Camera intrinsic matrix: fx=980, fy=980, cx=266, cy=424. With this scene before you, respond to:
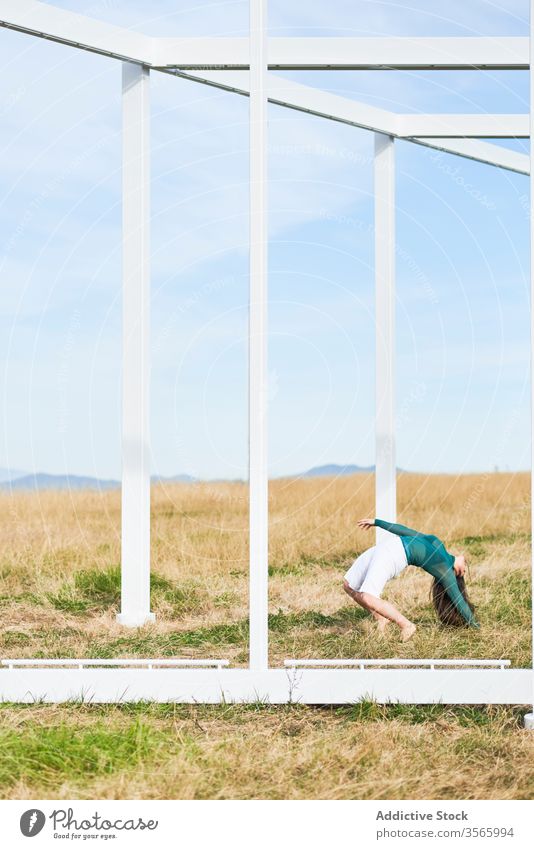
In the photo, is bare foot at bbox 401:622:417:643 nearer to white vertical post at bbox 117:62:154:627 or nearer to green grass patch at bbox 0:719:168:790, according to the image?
white vertical post at bbox 117:62:154:627

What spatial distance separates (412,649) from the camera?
4.63m

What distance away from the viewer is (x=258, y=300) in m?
3.54

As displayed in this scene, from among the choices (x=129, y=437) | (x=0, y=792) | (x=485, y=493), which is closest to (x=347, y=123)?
(x=129, y=437)

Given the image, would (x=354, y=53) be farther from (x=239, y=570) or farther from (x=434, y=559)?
(x=239, y=570)

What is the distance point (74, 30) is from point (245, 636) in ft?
10.9

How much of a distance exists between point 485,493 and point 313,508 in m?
3.36

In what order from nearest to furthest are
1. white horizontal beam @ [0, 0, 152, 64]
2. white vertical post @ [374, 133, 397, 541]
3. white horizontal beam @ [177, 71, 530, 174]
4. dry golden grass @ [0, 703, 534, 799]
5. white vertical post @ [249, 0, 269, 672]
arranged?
dry golden grass @ [0, 703, 534, 799]
white vertical post @ [249, 0, 269, 672]
white horizontal beam @ [0, 0, 152, 64]
white horizontal beam @ [177, 71, 530, 174]
white vertical post @ [374, 133, 397, 541]

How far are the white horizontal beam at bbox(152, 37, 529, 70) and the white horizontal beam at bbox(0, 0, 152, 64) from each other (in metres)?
0.14

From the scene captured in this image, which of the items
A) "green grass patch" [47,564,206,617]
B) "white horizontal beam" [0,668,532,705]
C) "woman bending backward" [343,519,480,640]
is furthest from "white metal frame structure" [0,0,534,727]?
"woman bending backward" [343,519,480,640]

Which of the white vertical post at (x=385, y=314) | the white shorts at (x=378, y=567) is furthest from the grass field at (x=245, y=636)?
the white vertical post at (x=385, y=314)

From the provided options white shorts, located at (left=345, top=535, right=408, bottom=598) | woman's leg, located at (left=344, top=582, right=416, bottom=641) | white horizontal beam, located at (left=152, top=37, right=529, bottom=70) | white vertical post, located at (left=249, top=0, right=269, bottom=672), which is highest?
white horizontal beam, located at (left=152, top=37, right=529, bottom=70)

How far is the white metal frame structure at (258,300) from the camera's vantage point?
3584mm

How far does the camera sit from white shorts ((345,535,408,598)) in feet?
17.0
